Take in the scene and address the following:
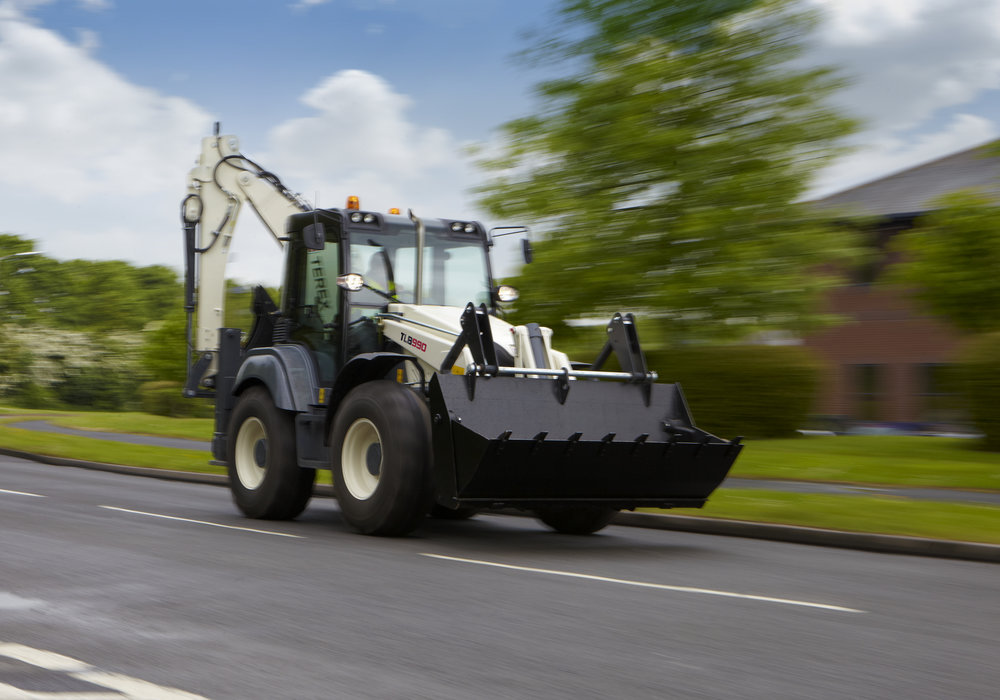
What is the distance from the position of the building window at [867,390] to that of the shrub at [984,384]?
12070 millimetres

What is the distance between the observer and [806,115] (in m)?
19.8

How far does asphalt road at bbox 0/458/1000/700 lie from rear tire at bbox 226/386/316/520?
81 centimetres

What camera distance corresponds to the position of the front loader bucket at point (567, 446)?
851 centimetres

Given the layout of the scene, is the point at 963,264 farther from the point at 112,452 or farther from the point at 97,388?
the point at 97,388

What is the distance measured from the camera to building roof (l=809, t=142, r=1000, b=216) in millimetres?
32688

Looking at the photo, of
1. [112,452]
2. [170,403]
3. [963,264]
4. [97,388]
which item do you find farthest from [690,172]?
[97,388]

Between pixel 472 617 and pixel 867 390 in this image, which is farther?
pixel 867 390

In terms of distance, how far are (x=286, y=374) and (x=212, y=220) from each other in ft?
11.9

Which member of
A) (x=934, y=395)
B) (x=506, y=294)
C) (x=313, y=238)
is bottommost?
(x=934, y=395)

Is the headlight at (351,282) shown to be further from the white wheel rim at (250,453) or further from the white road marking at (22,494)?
the white road marking at (22,494)

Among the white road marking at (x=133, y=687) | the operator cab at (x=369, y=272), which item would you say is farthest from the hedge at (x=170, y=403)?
the white road marking at (x=133, y=687)

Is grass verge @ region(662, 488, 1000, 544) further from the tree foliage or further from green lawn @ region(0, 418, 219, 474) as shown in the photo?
the tree foliage

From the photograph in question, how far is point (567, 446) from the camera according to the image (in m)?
8.59

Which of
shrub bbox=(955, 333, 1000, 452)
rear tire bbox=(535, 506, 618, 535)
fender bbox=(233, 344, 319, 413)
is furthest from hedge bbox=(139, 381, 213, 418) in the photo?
rear tire bbox=(535, 506, 618, 535)
